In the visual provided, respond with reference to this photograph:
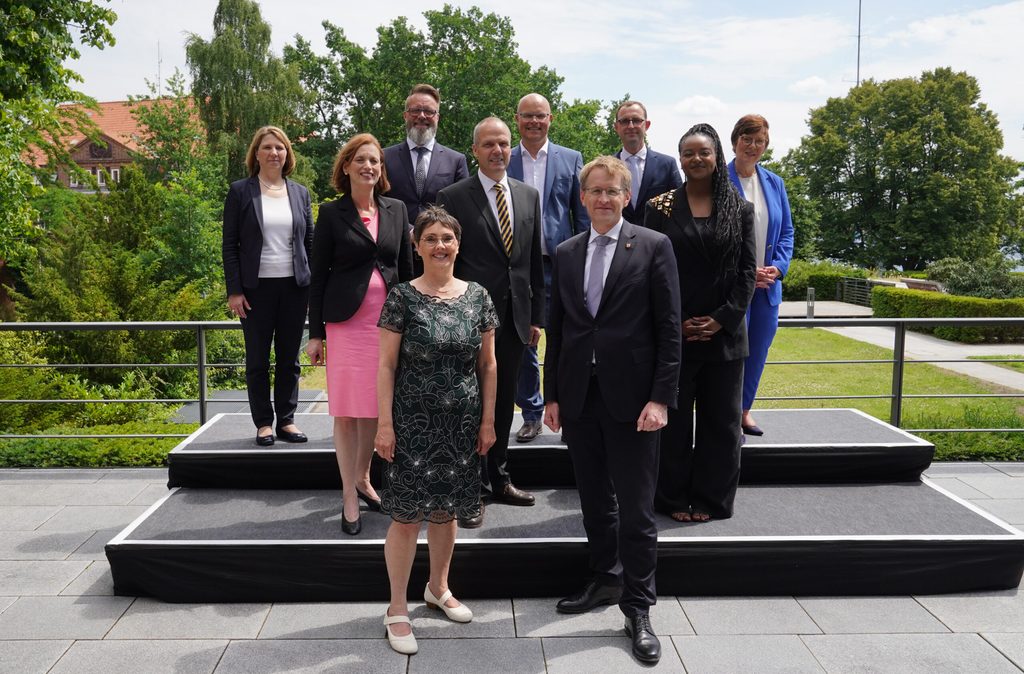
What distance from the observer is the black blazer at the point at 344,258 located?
419cm

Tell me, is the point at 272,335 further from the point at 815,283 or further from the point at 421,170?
the point at 815,283

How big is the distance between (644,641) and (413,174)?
284cm

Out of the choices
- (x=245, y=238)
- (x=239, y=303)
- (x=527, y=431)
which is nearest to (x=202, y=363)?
(x=239, y=303)

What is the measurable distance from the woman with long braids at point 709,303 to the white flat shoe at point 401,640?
1567 mm

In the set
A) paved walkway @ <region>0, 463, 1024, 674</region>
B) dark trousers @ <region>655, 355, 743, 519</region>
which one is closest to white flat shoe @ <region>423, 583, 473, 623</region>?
paved walkway @ <region>0, 463, 1024, 674</region>

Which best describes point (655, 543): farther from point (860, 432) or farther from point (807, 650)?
point (860, 432)

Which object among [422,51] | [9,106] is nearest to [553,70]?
[422,51]

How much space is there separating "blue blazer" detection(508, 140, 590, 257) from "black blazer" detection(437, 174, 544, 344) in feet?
1.91

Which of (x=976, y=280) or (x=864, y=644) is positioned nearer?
(x=864, y=644)

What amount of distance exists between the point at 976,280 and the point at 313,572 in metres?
27.3

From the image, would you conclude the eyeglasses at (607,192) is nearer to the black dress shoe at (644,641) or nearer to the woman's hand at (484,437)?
the woman's hand at (484,437)

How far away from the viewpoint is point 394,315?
3.43m

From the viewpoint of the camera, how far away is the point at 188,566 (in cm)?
405

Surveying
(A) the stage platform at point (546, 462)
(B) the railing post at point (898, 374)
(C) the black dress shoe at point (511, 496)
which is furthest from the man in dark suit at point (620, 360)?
(B) the railing post at point (898, 374)
